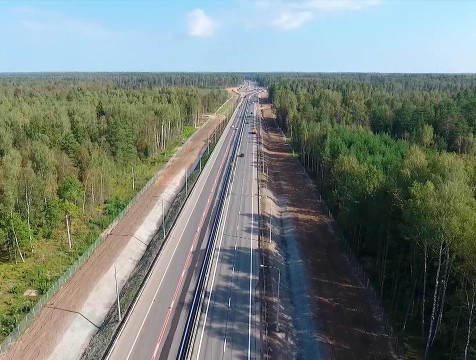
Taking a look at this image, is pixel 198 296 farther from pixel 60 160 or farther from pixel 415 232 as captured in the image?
pixel 60 160

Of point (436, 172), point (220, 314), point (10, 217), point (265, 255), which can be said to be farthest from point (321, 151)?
point (10, 217)

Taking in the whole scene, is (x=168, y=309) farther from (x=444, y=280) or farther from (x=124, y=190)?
(x=124, y=190)

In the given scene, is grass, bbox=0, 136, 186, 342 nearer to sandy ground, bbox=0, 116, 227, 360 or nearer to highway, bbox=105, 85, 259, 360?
sandy ground, bbox=0, 116, 227, 360

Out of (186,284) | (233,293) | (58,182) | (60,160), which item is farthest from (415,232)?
(60,160)

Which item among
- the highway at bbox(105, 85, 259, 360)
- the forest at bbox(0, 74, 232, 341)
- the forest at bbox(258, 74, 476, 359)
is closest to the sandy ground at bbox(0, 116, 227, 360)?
the forest at bbox(0, 74, 232, 341)

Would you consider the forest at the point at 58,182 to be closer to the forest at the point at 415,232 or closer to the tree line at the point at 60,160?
the tree line at the point at 60,160

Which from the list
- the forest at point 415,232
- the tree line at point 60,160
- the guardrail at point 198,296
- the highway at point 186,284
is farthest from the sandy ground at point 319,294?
the tree line at point 60,160

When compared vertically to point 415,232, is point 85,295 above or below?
below
